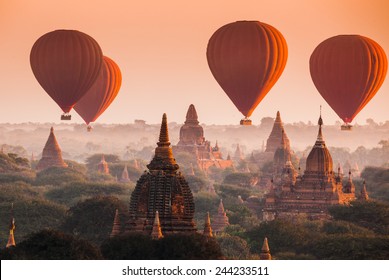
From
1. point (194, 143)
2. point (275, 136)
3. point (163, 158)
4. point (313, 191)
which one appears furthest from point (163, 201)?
point (194, 143)

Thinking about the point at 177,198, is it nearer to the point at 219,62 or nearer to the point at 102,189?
the point at 219,62

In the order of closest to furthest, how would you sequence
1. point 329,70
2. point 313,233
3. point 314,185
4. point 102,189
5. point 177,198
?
point 177,198 → point 313,233 → point 329,70 → point 314,185 → point 102,189

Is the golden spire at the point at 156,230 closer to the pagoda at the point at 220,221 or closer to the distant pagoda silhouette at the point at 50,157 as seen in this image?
the pagoda at the point at 220,221

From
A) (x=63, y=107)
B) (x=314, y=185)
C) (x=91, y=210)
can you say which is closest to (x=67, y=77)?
(x=63, y=107)

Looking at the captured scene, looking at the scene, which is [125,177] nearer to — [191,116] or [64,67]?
[191,116]

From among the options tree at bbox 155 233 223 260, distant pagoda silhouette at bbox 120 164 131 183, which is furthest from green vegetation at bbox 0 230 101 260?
distant pagoda silhouette at bbox 120 164 131 183
